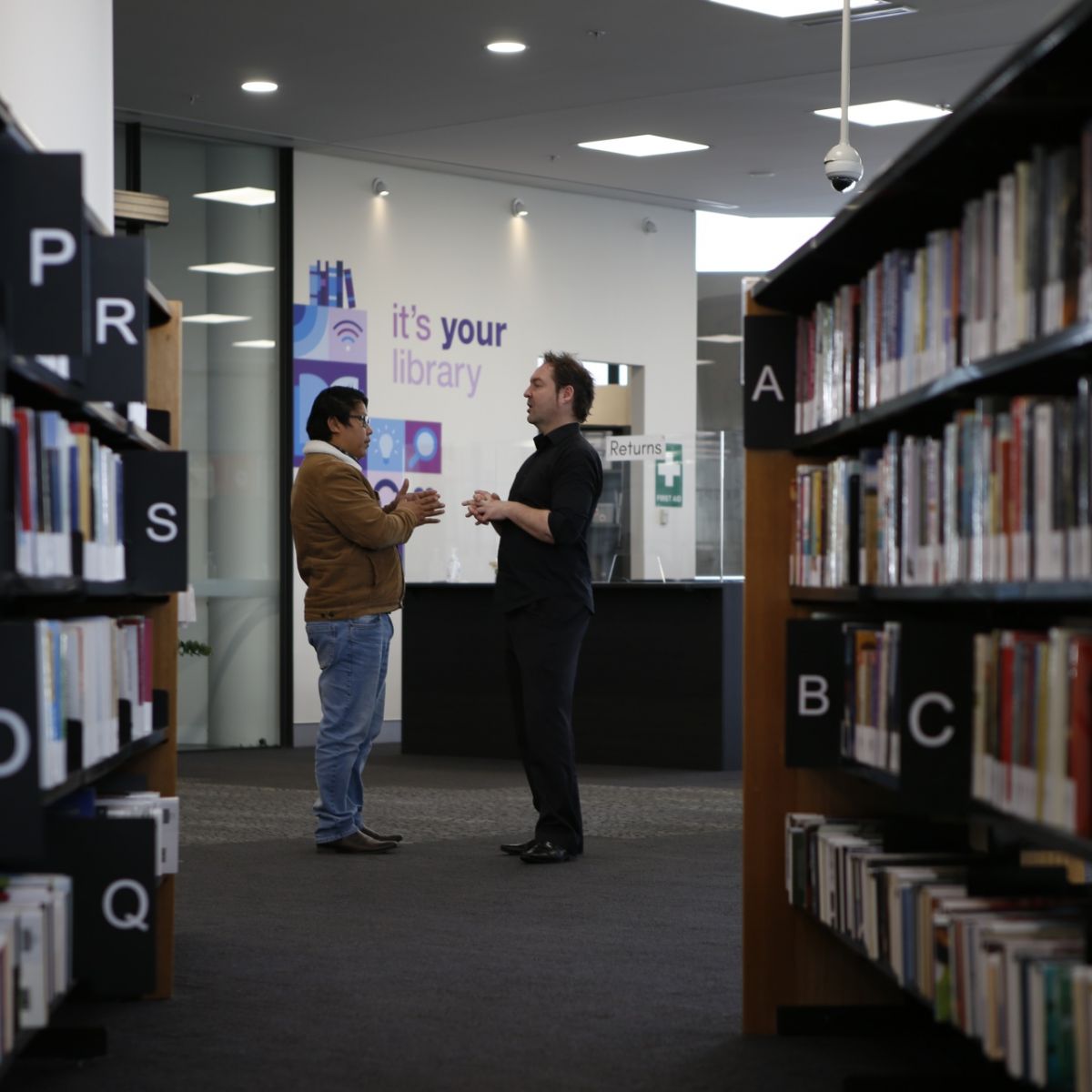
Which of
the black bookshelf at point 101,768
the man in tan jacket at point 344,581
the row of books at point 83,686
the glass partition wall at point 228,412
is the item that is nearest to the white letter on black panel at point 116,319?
the row of books at point 83,686

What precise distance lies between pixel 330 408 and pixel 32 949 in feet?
11.0

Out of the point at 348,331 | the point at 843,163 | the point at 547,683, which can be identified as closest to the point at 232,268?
the point at 348,331

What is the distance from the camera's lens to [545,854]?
548 centimetres

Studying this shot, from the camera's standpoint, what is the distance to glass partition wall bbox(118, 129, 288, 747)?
10.2 metres

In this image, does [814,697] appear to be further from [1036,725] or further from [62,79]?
[62,79]

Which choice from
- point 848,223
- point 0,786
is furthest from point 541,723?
point 0,786

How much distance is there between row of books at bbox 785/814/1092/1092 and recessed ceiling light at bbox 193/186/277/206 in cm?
777

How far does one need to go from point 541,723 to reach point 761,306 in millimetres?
2154

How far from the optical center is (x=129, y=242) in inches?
111

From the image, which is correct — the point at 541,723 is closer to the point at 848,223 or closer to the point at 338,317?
the point at 848,223

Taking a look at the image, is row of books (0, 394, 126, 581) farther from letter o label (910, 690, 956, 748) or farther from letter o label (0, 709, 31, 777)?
letter o label (910, 690, 956, 748)

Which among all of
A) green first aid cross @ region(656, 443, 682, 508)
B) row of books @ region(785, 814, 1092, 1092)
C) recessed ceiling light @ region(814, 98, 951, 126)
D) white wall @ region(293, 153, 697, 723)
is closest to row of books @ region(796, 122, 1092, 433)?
row of books @ region(785, 814, 1092, 1092)

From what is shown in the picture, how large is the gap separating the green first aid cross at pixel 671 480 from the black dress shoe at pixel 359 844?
11.5ft

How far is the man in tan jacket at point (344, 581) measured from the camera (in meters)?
5.51
